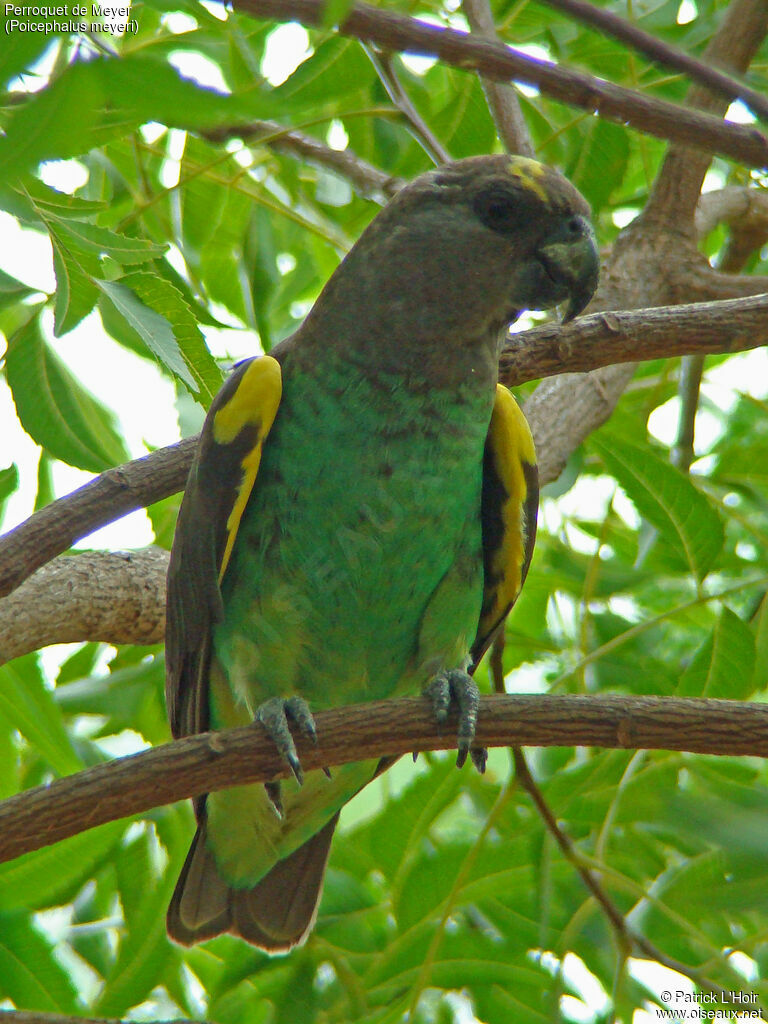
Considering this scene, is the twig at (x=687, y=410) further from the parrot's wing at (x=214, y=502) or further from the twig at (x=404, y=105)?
the parrot's wing at (x=214, y=502)

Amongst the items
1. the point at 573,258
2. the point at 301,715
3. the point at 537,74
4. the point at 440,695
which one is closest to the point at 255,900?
the point at 301,715

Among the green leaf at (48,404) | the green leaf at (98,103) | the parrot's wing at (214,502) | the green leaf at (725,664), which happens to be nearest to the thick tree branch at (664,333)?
the green leaf at (725,664)

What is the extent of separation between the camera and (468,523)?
9.66 feet

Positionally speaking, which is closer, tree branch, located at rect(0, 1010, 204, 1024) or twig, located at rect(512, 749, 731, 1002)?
tree branch, located at rect(0, 1010, 204, 1024)

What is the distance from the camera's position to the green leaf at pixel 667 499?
295 centimetres

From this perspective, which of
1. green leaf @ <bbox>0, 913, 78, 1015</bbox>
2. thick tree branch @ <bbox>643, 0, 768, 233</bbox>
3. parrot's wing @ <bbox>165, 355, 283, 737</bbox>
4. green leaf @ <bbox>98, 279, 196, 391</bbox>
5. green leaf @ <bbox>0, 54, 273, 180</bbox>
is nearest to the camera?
green leaf @ <bbox>0, 54, 273, 180</bbox>

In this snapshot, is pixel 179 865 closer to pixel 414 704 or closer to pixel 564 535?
pixel 414 704

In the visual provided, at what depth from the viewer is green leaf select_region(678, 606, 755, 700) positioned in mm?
2855

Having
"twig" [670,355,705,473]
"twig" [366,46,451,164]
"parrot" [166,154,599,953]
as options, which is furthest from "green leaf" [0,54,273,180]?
"twig" [670,355,705,473]

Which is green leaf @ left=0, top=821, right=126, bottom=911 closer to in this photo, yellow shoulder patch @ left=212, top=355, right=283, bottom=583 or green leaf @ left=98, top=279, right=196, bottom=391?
yellow shoulder patch @ left=212, top=355, right=283, bottom=583

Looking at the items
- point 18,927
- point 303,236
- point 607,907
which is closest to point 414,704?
point 607,907

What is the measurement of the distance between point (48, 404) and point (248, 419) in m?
0.52


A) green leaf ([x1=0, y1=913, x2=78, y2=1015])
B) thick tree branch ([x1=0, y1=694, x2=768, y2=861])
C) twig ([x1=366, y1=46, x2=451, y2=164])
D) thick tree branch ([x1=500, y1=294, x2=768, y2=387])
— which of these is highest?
twig ([x1=366, y1=46, x2=451, y2=164])

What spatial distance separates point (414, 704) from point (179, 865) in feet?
4.36
